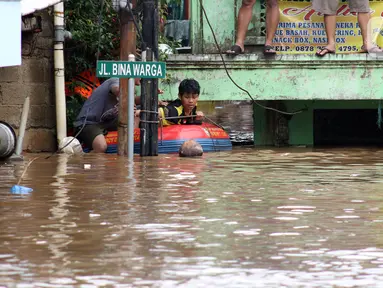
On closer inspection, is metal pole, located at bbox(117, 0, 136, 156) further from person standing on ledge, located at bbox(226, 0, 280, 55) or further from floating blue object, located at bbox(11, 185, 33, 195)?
floating blue object, located at bbox(11, 185, 33, 195)

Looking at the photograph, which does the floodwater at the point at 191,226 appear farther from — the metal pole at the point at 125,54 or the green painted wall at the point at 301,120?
the green painted wall at the point at 301,120

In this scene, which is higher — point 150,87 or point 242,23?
point 242,23

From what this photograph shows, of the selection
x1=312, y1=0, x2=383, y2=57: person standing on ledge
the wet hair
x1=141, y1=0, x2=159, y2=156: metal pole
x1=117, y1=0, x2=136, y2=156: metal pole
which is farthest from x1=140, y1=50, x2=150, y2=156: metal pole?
x1=312, y1=0, x2=383, y2=57: person standing on ledge

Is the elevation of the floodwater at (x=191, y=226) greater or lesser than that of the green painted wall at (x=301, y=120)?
lesser

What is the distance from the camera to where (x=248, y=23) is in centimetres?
1709

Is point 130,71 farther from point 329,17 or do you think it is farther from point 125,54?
point 329,17

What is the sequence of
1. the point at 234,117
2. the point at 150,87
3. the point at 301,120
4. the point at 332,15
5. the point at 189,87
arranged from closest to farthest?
the point at 150,87 < the point at 189,87 < the point at 332,15 < the point at 301,120 < the point at 234,117

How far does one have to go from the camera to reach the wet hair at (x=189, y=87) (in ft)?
53.5

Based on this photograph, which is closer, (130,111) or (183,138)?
(130,111)

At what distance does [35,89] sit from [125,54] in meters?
1.99

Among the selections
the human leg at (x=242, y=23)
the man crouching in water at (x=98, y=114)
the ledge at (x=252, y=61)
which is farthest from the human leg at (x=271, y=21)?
the man crouching in water at (x=98, y=114)

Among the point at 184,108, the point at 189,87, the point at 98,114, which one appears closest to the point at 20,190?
the point at 98,114

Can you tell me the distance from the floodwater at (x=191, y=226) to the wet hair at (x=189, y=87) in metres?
2.98

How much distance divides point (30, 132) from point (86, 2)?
2419mm
